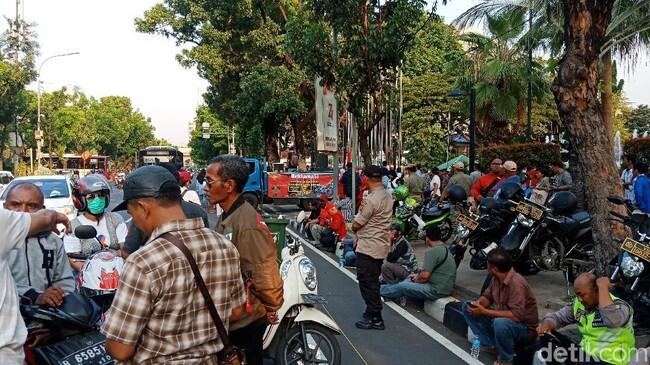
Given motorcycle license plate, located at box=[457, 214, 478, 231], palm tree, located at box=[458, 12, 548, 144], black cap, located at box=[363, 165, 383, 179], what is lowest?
motorcycle license plate, located at box=[457, 214, 478, 231]

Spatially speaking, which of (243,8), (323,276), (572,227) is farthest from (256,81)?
(572,227)

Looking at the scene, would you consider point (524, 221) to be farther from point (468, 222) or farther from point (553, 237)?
point (468, 222)

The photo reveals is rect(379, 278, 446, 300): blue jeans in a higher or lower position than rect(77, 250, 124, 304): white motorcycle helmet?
lower

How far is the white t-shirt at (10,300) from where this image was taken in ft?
8.38

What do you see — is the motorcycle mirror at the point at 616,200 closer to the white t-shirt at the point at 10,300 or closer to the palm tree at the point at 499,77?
the white t-shirt at the point at 10,300

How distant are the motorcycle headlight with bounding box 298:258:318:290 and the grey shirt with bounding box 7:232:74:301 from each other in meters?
1.83

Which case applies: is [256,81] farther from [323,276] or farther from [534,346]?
[534,346]

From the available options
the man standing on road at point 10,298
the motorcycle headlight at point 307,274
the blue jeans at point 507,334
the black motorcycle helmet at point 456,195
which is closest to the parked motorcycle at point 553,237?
the black motorcycle helmet at point 456,195

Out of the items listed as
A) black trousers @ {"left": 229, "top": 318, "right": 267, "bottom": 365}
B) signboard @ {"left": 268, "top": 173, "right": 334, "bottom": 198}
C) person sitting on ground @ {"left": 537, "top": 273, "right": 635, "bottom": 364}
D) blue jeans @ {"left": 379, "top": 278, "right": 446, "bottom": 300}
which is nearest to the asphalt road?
blue jeans @ {"left": 379, "top": 278, "right": 446, "bottom": 300}

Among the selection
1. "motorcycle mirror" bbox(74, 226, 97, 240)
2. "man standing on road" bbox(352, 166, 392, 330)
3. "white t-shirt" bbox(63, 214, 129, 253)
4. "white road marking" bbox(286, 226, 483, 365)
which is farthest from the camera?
"man standing on road" bbox(352, 166, 392, 330)

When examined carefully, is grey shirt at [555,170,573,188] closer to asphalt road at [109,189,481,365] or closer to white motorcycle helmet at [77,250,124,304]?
asphalt road at [109,189,481,365]

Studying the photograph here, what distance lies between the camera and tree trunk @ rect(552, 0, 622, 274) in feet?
20.8

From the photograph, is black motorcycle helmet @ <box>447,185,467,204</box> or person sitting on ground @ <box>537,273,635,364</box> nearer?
person sitting on ground @ <box>537,273,635,364</box>

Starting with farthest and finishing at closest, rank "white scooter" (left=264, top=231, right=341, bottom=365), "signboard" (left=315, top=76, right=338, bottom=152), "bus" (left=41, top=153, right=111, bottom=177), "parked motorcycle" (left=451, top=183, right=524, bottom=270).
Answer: "bus" (left=41, top=153, right=111, bottom=177) → "signboard" (left=315, top=76, right=338, bottom=152) → "parked motorcycle" (left=451, top=183, right=524, bottom=270) → "white scooter" (left=264, top=231, right=341, bottom=365)
